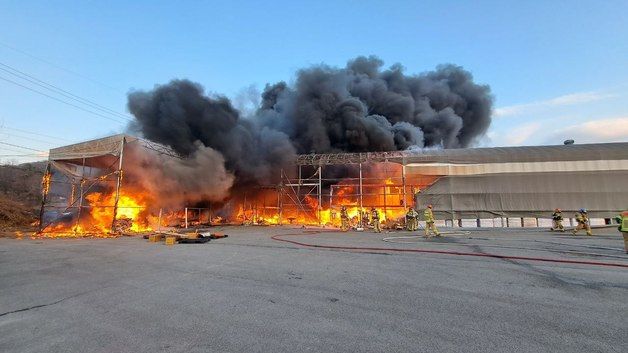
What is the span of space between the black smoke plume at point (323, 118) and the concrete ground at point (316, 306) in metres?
17.6

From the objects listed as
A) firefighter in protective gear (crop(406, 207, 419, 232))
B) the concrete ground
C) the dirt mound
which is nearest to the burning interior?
the dirt mound

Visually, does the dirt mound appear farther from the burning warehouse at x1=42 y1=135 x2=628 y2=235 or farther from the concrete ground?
the concrete ground

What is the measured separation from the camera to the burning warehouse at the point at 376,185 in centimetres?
1856

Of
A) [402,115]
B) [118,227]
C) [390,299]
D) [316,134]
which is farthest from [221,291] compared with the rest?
[402,115]

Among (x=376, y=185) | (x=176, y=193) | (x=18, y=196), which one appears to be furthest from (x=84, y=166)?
(x=18, y=196)

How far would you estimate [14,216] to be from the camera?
67.7ft

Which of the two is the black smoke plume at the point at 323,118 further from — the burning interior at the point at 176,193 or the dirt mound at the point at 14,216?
the dirt mound at the point at 14,216

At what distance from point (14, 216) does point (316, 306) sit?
25619mm

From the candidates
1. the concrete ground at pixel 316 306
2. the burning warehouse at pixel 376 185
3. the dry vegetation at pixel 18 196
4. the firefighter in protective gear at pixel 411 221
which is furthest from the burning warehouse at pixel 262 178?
the concrete ground at pixel 316 306

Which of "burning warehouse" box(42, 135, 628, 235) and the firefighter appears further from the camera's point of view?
the firefighter

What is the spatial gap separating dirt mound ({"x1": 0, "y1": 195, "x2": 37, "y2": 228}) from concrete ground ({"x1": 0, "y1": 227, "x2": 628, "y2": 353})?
1710 cm

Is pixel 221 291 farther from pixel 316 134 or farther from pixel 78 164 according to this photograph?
pixel 316 134

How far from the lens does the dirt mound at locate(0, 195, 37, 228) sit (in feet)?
65.1

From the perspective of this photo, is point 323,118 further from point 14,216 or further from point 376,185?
point 14,216
